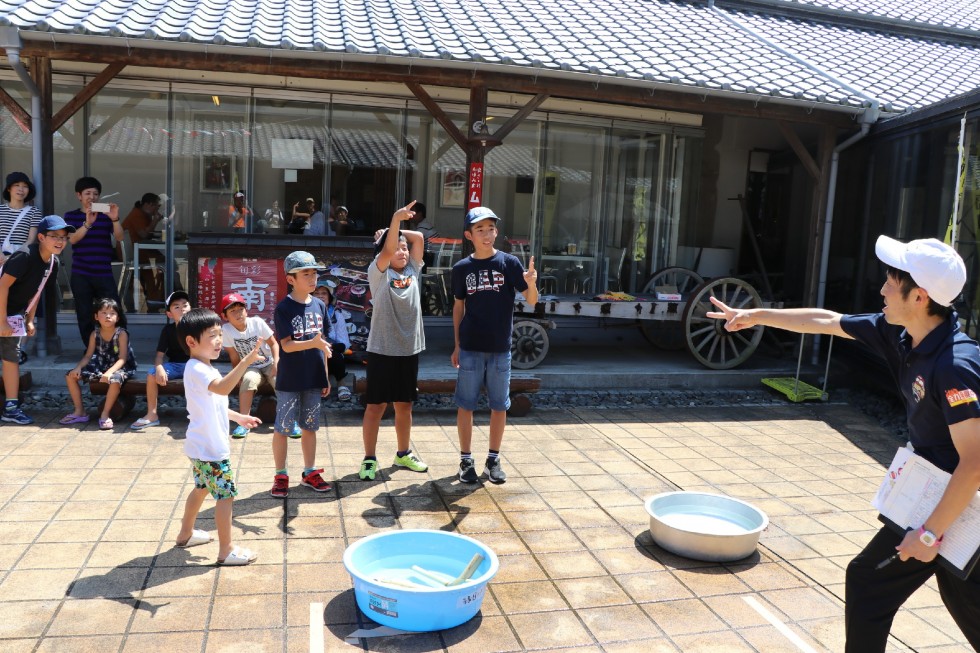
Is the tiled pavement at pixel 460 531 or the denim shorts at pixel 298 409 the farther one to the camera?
the denim shorts at pixel 298 409

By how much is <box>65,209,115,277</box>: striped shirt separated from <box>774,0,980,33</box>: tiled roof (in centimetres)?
1040

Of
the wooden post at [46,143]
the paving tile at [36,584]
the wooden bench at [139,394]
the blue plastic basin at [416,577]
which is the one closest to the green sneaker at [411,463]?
the wooden bench at [139,394]

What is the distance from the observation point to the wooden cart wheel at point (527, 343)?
8445 millimetres

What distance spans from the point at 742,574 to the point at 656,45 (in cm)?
675

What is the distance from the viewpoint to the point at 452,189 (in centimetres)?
1093

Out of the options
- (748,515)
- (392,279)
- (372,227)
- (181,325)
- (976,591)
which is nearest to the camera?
(976,591)

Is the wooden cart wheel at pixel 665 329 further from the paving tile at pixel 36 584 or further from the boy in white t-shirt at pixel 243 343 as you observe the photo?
the paving tile at pixel 36 584

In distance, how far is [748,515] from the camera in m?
4.62

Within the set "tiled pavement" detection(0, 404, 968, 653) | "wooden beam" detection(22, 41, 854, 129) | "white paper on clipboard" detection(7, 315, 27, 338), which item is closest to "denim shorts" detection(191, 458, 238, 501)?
"tiled pavement" detection(0, 404, 968, 653)

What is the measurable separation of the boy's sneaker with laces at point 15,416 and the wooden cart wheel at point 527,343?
446 centimetres

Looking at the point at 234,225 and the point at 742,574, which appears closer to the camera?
the point at 742,574

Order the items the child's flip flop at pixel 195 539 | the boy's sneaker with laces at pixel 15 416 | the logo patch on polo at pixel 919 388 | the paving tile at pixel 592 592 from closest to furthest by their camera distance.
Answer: the logo patch on polo at pixel 919 388, the paving tile at pixel 592 592, the child's flip flop at pixel 195 539, the boy's sneaker with laces at pixel 15 416

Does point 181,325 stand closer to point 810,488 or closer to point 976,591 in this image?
point 976,591

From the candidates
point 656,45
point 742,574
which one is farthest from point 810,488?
point 656,45
